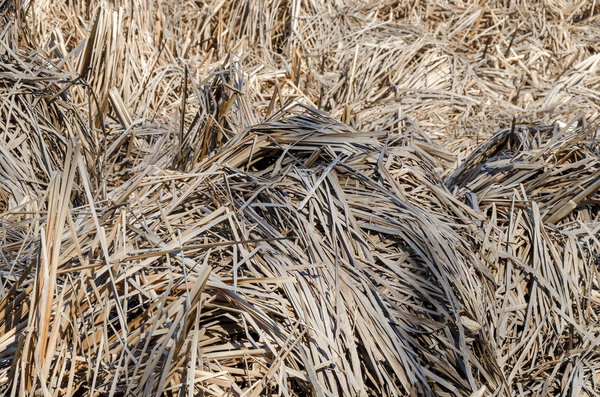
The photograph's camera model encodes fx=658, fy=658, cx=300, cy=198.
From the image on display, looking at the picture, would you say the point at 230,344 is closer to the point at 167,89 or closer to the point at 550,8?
the point at 167,89

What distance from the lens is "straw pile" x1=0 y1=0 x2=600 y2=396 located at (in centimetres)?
146

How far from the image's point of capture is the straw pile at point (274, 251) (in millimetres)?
1455

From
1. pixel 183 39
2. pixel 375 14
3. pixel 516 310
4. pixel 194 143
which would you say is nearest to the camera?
pixel 516 310

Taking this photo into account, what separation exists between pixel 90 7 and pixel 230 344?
92.3 inches

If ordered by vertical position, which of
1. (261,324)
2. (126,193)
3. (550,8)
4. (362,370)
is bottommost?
(362,370)

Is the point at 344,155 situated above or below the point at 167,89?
above

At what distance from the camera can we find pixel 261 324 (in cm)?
154

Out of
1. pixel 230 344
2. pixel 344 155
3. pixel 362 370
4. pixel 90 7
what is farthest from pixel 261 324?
pixel 90 7

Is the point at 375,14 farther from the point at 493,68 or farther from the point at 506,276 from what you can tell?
the point at 506,276

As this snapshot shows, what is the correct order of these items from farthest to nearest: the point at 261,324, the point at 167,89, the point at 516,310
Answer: the point at 167,89, the point at 516,310, the point at 261,324

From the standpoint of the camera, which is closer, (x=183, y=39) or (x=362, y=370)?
(x=362, y=370)

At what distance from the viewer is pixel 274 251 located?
170 cm

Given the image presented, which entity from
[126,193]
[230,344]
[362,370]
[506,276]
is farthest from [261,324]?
[506,276]

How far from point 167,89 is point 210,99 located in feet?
3.10
